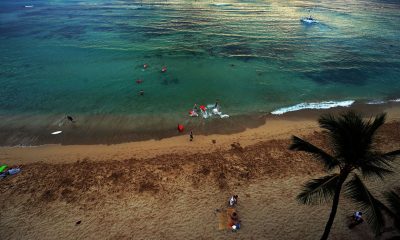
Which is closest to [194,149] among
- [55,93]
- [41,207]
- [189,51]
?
[41,207]

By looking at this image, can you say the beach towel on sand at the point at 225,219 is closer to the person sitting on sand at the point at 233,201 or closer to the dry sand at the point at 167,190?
the dry sand at the point at 167,190

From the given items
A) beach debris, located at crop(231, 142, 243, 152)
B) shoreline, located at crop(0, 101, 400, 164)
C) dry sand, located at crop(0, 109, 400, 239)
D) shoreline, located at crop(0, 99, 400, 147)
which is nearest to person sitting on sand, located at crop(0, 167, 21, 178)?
dry sand, located at crop(0, 109, 400, 239)

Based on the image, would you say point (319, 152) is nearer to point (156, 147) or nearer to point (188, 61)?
point (156, 147)

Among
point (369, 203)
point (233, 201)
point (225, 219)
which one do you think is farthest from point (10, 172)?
point (369, 203)

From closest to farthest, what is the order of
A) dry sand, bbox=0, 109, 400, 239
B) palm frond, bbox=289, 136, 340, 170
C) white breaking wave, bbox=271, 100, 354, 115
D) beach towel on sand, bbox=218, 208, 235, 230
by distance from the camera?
palm frond, bbox=289, 136, 340, 170 < beach towel on sand, bbox=218, 208, 235, 230 < dry sand, bbox=0, 109, 400, 239 < white breaking wave, bbox=271, 100, 354, 115

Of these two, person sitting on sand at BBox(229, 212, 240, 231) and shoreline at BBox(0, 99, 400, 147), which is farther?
shoreline at BBox(0, 99, 400, 147)

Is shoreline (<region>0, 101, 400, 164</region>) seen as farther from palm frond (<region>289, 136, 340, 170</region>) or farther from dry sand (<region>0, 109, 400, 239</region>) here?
palm frond (<region>289, 136, 340, 170</region>)

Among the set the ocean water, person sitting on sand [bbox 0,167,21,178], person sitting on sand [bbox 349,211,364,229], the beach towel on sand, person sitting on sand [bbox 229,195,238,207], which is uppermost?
the ocean water
